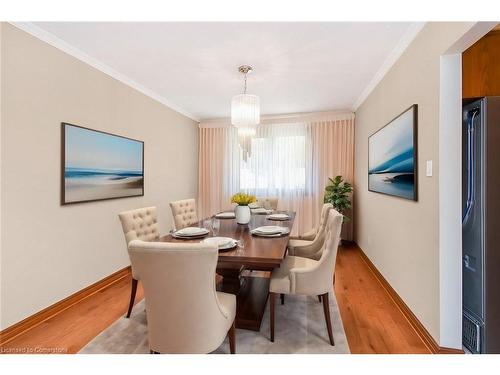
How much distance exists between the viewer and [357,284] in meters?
2.93

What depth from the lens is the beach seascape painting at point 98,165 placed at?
94.6 inches

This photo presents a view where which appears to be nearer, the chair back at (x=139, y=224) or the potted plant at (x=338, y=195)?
the chair back at (x=139, y=224)

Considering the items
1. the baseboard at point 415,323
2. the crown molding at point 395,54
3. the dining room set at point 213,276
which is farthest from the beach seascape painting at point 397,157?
the baseboard at point 415,323

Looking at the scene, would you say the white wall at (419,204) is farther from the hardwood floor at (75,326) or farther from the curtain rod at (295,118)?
the hardwood floor at (75,326)

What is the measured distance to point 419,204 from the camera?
200cm

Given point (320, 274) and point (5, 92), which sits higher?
point (5, 92)

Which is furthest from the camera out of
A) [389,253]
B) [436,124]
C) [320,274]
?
[389,253]

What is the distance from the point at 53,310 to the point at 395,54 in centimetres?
401

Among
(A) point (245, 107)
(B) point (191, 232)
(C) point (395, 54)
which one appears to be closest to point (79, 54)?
(A) point (245, 107)

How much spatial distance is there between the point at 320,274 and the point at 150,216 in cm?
169

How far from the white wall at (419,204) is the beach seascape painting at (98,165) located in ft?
10.1
